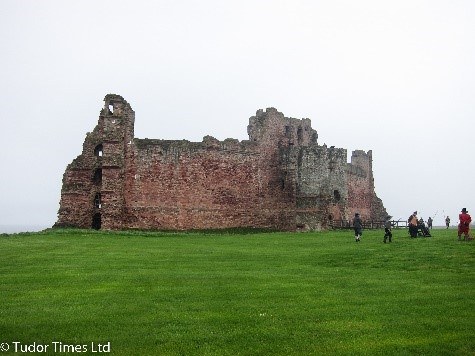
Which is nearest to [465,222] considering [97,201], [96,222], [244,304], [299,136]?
[244,304]

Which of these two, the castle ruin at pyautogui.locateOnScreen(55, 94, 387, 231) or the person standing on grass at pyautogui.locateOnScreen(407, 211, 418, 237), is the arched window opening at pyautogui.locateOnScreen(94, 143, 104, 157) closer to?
the castle ruin at pyautogui.locateOnScreen(55, 94, 387, 231)

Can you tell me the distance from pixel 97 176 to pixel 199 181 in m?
8.16

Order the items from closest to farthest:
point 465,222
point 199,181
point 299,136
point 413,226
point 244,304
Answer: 1. point 244,304
2. point 465,222
3. point 413,226
4. point 199,181
5. point 299,136

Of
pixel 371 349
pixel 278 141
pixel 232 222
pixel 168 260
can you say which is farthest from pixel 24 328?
pixel 278 141

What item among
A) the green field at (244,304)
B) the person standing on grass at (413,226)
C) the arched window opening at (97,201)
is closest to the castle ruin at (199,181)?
the arched window opening at (97,201)

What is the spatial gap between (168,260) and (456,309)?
1085cm

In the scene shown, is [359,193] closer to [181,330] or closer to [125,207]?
[125,207]

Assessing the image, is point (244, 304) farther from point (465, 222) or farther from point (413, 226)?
point (413, 226)

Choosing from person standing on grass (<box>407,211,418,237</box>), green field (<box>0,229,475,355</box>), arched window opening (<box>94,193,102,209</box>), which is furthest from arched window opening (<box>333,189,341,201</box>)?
green field (<box>0,229,475,355</box>)

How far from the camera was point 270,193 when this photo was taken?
4506 centimetres

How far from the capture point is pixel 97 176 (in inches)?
1670

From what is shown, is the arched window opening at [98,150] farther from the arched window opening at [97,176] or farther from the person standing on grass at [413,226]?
the person standing on grass at [413,226]

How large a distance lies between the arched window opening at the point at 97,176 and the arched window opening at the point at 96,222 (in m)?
2.63

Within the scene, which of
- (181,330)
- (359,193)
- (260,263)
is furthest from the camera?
(359,193)
